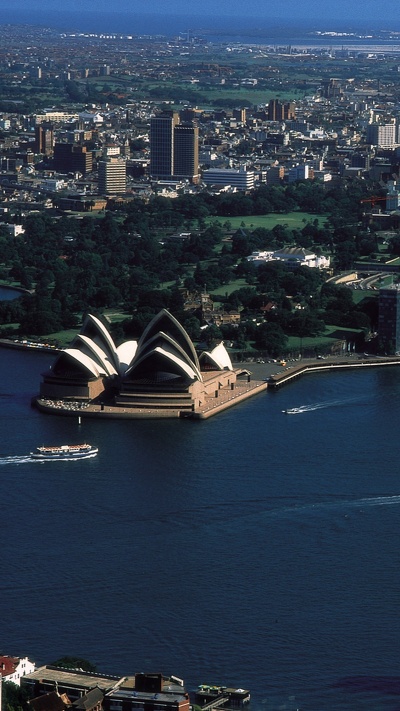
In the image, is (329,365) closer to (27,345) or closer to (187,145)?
Result: (27,345)

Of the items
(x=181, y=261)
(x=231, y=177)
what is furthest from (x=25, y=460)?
(x=231, y=177)

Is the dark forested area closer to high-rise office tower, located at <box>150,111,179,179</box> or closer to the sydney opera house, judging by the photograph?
the sydney opera house

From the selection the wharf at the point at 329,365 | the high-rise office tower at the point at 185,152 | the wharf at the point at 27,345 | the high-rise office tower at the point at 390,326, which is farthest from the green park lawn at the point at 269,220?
the wharf at the point at 329,365

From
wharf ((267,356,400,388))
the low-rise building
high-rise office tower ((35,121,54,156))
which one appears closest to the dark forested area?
wharf ((267,356,400,388))

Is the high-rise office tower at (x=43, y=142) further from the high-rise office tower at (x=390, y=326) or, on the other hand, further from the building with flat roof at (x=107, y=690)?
the building with flat roof at (x=107, y=690)

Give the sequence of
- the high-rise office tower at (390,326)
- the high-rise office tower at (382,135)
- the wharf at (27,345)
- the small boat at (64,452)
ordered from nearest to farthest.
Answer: the small boat at (64,452) < the wharf at (27,345) < the high-rise office tower at (390,326) < the high-rise office tower at (382,135)

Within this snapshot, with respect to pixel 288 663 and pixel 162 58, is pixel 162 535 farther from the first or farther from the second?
pixel 162 58

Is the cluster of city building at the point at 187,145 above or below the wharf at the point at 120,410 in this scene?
below
